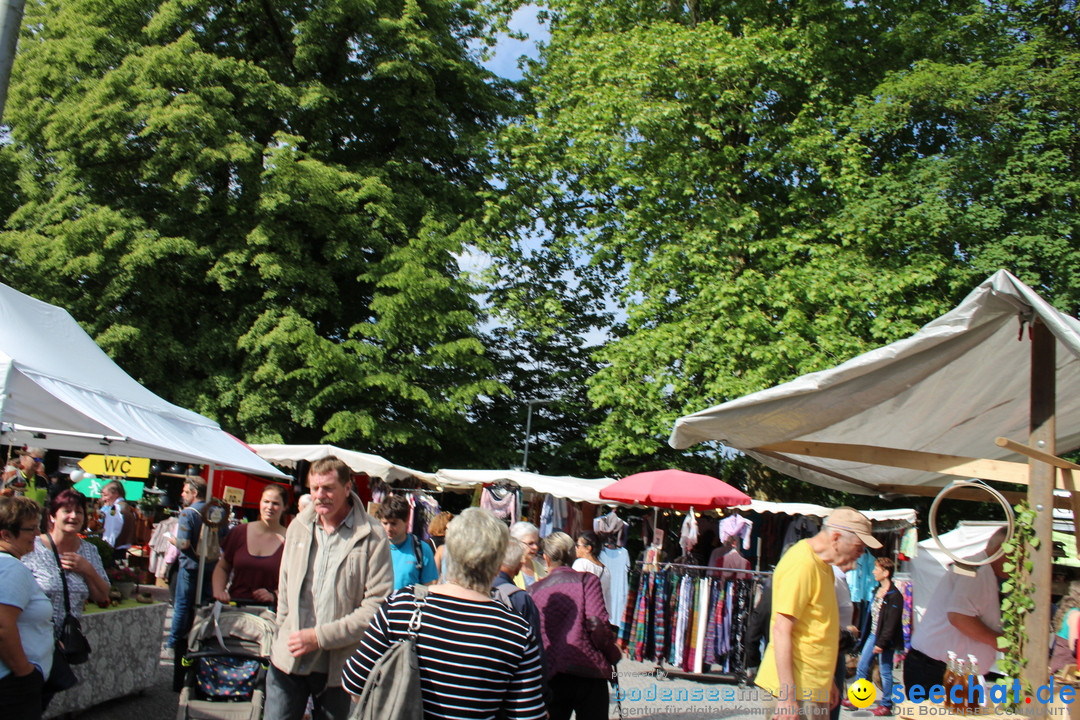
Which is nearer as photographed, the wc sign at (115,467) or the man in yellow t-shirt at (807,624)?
the man in yellow t-shirt at (807,624)

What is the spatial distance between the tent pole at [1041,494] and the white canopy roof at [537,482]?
10.8m

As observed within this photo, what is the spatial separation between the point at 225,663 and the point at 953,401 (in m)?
4.62

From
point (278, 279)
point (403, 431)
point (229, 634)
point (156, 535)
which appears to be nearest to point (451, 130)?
point (278, 279)

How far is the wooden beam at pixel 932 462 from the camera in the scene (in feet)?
15.5

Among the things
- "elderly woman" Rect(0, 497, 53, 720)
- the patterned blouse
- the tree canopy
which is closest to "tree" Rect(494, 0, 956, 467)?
the tree canopy

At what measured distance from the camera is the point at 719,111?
20.0 meters

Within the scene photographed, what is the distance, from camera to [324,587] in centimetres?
424

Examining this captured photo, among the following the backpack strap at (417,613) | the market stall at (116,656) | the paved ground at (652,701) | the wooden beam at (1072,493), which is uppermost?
the wooden beam at (1072,493)

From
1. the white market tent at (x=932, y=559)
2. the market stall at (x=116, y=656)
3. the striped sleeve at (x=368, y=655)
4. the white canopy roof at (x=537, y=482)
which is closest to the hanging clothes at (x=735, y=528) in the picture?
the white canopy roof at (x=537, y=482)

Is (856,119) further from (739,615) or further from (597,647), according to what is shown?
(597,647)

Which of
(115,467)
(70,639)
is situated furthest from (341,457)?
(70,639)

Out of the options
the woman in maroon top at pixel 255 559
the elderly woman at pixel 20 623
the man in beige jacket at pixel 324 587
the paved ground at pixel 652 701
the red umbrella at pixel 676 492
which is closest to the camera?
the elderly woman at pixel 20 623

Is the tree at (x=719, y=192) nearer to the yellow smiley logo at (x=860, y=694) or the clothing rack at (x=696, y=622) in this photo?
the clothing rack at (x=696, y=622)

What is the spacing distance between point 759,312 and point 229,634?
527 inches
